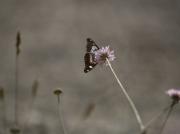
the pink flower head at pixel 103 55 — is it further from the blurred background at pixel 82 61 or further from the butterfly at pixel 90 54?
the blurred background at pixel 82 61

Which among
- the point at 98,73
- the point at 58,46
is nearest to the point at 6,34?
the point at 58,46

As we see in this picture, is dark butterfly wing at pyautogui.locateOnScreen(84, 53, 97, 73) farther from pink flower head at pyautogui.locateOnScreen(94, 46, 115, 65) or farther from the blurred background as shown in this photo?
the blurred background

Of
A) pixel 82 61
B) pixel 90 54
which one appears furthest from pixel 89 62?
pixel 82 61

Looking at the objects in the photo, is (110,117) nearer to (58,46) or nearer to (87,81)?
(87,81)

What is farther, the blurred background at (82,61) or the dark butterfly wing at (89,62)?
the blurred background at (82,61)

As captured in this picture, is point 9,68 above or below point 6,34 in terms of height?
below

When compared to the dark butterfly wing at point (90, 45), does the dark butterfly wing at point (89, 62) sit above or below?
below

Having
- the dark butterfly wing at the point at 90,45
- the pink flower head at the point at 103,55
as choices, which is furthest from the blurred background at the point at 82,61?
the dark butterfly wing at the point at 90,45

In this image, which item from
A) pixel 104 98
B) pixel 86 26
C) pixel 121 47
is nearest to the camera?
pixel 104 98
